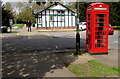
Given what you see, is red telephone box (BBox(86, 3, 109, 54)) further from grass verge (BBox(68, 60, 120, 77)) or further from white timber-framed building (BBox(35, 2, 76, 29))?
white timber-framed building (BBox(35, 2, 76, 29))

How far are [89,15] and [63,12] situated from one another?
2745 cm

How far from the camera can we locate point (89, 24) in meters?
8.51

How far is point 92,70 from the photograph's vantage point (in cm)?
551

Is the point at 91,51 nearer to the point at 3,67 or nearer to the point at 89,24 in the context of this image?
the point at 89,24

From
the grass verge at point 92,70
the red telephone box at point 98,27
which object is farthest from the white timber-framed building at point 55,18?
the grass verge at point 92,70

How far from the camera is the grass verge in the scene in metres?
5.11

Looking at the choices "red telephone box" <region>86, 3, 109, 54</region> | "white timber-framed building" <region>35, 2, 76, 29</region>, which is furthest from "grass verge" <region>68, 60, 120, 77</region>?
"white timber-framed building" <region>35, 2, 76, 29</region>

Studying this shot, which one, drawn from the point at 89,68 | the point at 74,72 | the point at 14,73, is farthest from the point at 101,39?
the point at 14,73

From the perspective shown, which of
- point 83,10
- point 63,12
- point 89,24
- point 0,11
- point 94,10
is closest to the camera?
point 94,10

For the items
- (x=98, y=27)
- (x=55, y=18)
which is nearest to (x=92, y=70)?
(x=98, y=27)

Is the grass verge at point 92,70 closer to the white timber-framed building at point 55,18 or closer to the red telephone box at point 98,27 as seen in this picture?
the red telephone box at point 98,27

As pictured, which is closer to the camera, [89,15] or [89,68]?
[89,68]

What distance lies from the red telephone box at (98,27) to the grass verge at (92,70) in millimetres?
2136

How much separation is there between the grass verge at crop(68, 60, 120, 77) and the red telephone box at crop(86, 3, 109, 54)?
2136 millimetres
